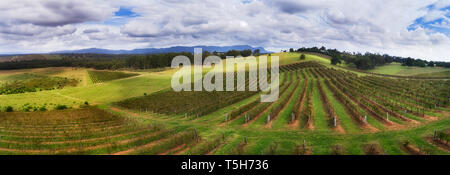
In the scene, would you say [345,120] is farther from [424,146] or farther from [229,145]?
[229,145]

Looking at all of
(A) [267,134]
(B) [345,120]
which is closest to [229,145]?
(A) [267,134]

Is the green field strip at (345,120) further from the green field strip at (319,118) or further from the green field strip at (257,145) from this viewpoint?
the green field strip at (257,145)

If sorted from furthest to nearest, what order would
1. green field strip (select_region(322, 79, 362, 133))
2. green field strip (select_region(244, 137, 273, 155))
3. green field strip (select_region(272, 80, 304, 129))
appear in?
green field strip (select_region(272, 80, 304, 129)) < green field strip (select_region(322, 79, 362, 133)) < green field strip (select_region(244, 137, 273, 155))

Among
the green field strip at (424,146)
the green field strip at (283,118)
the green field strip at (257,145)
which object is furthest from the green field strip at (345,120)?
the green field strip at (257,145)

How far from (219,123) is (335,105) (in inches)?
720

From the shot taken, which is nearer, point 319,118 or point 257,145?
point 257,145

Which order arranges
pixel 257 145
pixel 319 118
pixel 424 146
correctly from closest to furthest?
pixel 424 146, pixel 257 145, pixel 319 118

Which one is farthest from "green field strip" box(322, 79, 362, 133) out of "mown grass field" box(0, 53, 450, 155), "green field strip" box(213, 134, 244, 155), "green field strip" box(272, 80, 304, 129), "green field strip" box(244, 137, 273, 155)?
"green field strip" box(213, 134, 244, 155)

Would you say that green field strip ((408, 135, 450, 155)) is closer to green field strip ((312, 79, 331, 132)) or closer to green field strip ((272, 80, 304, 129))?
green field strip ((312, 79, 331, 132))

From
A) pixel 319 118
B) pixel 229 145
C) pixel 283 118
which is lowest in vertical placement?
pixel 229 145

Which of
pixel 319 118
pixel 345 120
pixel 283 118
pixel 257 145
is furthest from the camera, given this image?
pixel 283 118
